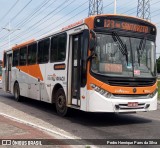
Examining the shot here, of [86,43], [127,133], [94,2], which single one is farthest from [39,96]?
[94,2]

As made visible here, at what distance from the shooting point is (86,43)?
9.97 m

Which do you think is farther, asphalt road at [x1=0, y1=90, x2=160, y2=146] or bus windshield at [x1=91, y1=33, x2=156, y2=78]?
bus windshield at [x1=91, y1=33, x2=156, y2=78]

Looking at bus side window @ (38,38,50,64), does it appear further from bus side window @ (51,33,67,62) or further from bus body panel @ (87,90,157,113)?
bus body panel @ (87,90,157,113)

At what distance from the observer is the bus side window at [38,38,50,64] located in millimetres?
13250

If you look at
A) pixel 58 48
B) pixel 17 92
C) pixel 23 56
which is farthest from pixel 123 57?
→ pixel 17 92

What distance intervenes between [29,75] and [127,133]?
7653mm

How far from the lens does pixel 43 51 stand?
13.7 m

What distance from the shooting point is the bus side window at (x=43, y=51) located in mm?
13250

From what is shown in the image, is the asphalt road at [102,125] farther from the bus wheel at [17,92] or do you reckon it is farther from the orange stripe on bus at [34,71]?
the bus wheel at [17,92]

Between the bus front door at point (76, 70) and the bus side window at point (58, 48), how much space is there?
2.02ft

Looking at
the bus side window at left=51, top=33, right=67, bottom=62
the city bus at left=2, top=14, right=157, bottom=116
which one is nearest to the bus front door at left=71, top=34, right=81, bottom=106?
the city bus at left=2, top=14, right=157, bottom=116

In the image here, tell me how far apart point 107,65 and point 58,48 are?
9.26 ft

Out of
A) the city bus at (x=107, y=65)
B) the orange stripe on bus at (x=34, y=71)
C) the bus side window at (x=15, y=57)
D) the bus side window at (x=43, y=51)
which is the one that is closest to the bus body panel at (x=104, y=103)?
the city bus at (x=107, y=65)

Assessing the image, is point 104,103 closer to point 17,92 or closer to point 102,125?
point 102,125
